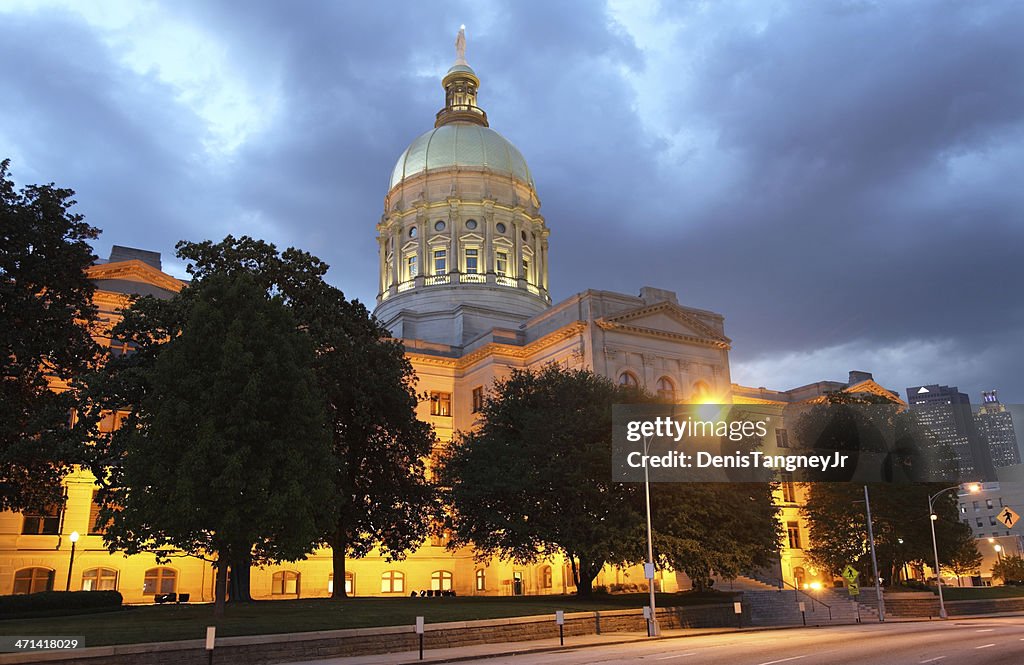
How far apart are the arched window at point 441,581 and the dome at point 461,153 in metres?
47.2

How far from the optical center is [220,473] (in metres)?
27.2

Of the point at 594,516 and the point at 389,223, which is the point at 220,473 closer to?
the point at 594,516

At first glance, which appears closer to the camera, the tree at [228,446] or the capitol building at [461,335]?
the tree at [228,446]

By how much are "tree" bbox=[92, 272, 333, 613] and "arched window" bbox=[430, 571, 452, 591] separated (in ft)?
109

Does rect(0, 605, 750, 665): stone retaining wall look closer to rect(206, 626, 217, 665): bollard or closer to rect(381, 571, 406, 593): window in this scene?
rect(206, 626, 217, 665): bollard

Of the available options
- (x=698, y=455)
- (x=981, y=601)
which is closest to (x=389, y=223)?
(x=698, y=455)

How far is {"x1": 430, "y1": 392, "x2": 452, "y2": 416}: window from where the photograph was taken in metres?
72.0

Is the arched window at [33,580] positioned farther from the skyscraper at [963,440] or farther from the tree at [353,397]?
the skyscraper at [963,440]

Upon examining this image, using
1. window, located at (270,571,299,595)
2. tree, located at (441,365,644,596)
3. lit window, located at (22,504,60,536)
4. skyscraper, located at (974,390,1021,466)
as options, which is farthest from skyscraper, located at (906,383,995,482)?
lit window, located at (22,504,60,536)

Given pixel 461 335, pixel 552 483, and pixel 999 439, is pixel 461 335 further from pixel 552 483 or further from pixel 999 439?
pixel 999 439

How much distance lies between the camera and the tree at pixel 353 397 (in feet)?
132

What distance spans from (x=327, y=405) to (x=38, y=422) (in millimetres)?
11781

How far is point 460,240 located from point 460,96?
26856 mm

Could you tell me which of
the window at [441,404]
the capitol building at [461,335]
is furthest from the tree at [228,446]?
the window at [441,404]
